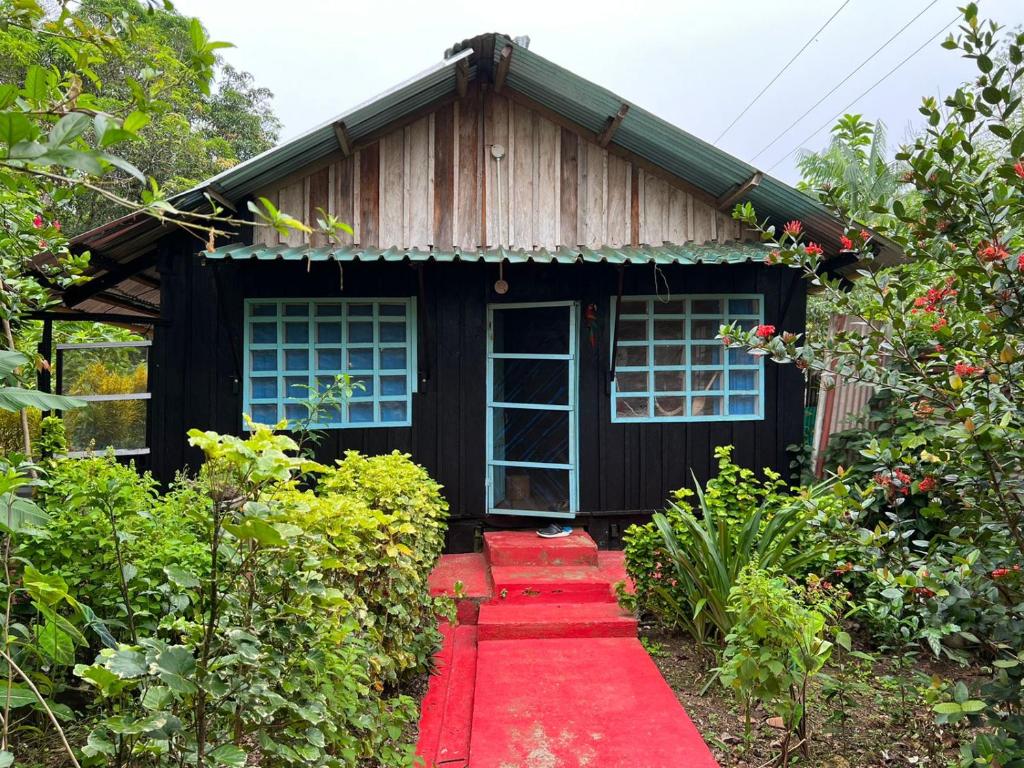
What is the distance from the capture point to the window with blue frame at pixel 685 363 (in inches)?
233

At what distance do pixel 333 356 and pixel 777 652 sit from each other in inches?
169

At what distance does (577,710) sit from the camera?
10.9 feet

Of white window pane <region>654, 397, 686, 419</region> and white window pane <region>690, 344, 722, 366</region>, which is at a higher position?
white window pane <region>690, 344, 722, 366</region>

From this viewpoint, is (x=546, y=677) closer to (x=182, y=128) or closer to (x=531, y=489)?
(x=531, y=489)

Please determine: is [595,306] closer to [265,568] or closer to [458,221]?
[458,221]

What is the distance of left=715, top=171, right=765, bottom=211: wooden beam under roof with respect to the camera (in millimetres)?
5277

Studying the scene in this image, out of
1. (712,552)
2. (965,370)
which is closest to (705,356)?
(712,552)

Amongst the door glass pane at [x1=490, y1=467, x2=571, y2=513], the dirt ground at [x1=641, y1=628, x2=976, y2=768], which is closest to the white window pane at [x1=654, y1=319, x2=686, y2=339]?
the door glass pane at [x1=490, y1=467, x2=571, y2=513]

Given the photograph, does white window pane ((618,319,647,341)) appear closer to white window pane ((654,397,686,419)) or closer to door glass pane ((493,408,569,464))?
white window pane ((654,397,686,419))

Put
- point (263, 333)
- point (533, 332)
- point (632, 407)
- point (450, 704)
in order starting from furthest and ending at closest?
point (533, 332) → point (632, 407) → point (263, 333) → point (450, 704)

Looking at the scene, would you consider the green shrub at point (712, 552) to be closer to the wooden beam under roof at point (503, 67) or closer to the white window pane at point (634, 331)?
the white window pane at point (634, 331)

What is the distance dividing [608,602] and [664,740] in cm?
164

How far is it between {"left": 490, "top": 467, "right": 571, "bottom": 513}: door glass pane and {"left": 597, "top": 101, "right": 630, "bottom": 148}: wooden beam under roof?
306 centimetres

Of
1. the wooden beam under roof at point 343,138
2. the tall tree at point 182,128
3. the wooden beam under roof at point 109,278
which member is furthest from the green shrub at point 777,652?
the tall tree at point 182,128
